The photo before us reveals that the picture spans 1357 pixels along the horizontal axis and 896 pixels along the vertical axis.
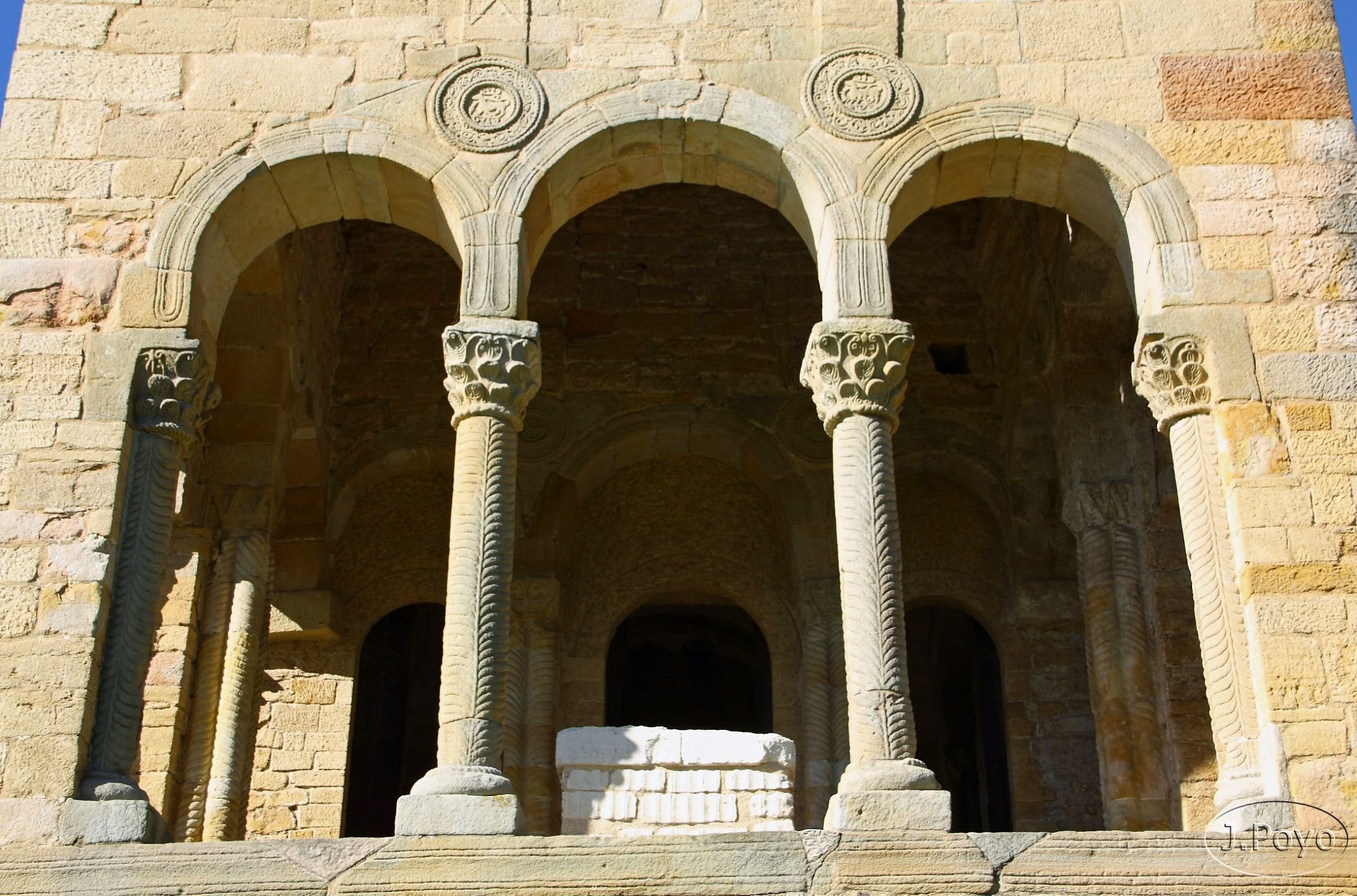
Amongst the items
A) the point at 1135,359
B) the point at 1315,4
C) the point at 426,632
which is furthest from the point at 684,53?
the point at 426,632

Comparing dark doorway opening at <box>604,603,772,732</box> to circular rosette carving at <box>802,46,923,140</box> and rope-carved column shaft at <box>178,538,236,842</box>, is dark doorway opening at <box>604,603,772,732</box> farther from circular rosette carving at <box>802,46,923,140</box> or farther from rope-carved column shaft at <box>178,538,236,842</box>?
circular rosette carving at <box>802,46,923,140</box>

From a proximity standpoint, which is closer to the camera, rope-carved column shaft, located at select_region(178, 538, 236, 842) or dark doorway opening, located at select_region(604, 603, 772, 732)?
rope-carved column shaft, located at select_region(178, 538, 236, 842)

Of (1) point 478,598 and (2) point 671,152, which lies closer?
(1) point 478,598

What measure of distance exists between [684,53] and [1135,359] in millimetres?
3002

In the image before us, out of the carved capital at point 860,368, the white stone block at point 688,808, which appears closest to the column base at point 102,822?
the white stone block at point 688,808

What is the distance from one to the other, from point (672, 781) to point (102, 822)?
258 cm

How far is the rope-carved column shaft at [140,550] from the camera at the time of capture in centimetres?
746

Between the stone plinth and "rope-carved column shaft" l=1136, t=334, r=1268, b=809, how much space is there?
2.03 metres

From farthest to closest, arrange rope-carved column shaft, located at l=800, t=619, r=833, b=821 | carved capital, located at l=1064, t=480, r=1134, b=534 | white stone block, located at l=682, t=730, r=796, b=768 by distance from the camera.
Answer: rope-carved column shaft, located at l=800, t=619, r=833, b=821, carved capital, located at l=1064, t=480, r=1134, b=534, white stone block, located at l=682, t=730, r=796, b=768

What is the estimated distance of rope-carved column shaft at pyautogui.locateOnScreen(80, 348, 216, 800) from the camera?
24.5 feet

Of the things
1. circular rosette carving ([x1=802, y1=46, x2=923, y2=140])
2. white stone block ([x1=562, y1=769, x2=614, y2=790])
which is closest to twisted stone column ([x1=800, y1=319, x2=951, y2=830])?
white stone block ([x1=562, y1=769, x2=614, y2=790])

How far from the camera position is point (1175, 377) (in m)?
8.09

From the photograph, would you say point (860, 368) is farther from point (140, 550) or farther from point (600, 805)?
point (140, 550)

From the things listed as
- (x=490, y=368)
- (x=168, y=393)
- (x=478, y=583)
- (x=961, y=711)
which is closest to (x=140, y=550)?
(x=168, y=393)
